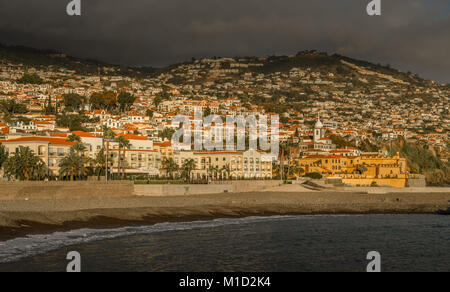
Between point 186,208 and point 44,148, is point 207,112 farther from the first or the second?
point 186,208

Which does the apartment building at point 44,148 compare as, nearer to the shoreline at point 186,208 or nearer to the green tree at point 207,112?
the shoreline at point 186,208

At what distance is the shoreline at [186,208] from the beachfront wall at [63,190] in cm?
176

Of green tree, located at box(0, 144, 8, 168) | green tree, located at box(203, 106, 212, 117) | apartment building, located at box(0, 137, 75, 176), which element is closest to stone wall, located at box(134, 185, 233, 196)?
apartment building, located at box(0, 137, 75, 176)

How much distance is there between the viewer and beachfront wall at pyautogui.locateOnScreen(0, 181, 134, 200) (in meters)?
39.4

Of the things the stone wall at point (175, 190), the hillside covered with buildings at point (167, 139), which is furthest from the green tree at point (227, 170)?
the stone wall at point (175, 190)

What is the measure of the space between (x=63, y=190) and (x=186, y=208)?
975 cm

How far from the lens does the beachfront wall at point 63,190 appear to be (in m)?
39.4

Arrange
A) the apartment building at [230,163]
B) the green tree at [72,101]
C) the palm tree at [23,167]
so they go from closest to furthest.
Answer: the palm tree at [23,167] < the apartment building at [230,163] < the green tree at [72,101]

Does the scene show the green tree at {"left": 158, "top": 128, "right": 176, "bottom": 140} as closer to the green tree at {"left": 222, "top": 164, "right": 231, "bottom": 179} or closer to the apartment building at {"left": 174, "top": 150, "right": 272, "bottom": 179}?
the apartment building at {"left": 174, "top": 150, "right": 272, "bottom": 179}

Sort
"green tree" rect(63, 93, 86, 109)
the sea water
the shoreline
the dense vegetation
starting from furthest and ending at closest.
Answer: "green tree" rect(63, 93, 86, 109) → the dense vegetation → the shoreline → the sea water

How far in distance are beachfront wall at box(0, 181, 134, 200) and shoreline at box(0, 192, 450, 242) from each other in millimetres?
1760

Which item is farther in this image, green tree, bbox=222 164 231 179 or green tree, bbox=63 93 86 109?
green tree, bbox=63 93 86 109

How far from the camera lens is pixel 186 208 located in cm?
4312
